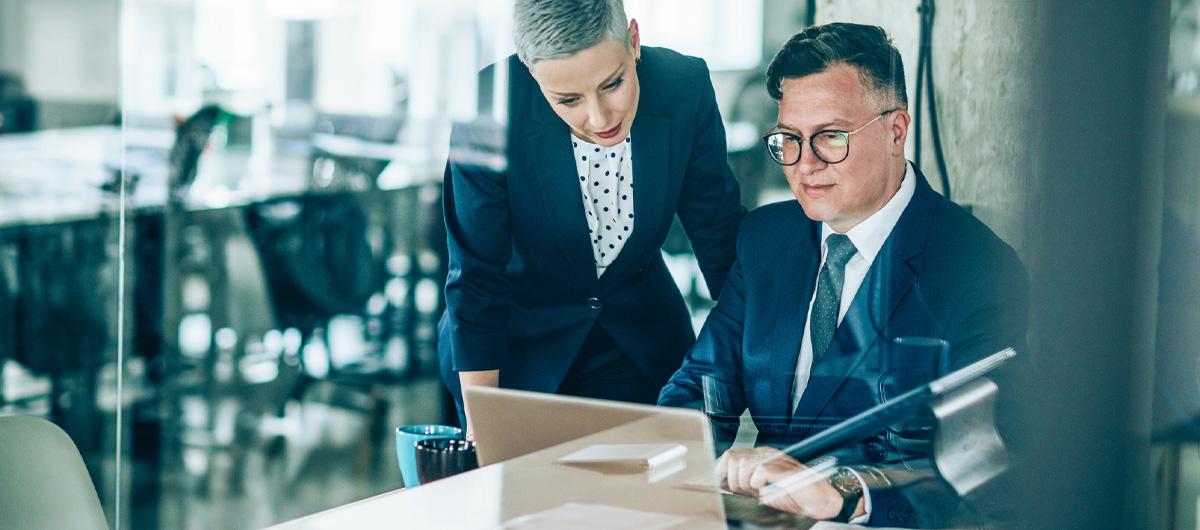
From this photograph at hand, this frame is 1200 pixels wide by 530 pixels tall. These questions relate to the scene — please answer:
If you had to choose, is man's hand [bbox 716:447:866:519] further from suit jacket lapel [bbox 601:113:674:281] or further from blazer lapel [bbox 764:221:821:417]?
suit jacket lapel [bbox 601:113:674:281]

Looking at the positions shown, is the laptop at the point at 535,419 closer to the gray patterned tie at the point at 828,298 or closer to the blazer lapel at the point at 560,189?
the gray patterned tie at the point at 828,298

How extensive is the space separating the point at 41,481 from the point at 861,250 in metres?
1.50

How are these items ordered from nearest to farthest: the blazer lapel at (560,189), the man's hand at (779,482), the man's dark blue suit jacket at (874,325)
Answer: the man's hand at (779,482) → the man's dark blue suit jacket at (874,325) → the blazer lapel at (560,189)

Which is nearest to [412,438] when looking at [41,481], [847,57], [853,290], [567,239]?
[567,239]

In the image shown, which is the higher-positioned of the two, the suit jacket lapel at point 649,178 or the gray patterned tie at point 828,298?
the suit jacket lapel at point 649,178

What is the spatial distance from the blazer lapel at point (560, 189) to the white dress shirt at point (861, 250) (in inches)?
19.8

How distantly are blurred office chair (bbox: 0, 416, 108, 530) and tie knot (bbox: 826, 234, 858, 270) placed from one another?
4.55 ft

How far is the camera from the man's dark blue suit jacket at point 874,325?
80.7 inches

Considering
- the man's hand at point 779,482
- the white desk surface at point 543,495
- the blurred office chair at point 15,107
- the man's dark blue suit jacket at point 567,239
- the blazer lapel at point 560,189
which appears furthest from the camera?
the blurred office chair at point 15,107

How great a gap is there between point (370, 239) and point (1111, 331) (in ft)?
6.26

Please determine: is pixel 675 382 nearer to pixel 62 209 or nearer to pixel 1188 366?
pixel 1188 366

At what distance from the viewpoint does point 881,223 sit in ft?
6.99

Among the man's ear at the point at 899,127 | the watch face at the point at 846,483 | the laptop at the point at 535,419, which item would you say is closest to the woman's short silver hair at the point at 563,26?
the man's ear at the point at 899,127

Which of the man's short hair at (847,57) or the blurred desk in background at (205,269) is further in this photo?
the blurred desk in background at (205,269)
